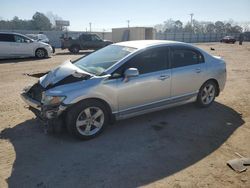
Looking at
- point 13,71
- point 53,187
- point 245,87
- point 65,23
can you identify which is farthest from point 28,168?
point 65,23

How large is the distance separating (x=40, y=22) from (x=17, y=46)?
45061 millimetres

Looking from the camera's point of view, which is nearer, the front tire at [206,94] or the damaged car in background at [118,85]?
the damaged car in background at [118,85]

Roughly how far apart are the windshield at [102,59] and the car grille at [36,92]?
898 millimetres

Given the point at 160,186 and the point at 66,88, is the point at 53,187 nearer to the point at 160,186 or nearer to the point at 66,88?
the point at 160,186

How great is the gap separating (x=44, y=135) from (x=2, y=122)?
122 cm

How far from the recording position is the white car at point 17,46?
1584 centimetres

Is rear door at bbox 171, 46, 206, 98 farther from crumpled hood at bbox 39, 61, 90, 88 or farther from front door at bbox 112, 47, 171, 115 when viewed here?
crumpled hood at bbox 39, 61, 90, 88

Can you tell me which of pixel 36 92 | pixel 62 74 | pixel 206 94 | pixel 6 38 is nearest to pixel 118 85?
pixel 62 74

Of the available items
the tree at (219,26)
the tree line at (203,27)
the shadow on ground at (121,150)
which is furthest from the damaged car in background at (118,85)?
the tree at (219,26)

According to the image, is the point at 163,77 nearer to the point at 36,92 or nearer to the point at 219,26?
the point at 36,92

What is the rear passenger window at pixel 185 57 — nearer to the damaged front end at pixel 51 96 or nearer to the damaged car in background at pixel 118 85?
the damaged car in background at pixel 118 85

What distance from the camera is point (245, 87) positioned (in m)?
8.80

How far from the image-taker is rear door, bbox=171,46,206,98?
223 inches

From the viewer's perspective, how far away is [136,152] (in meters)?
4.30
